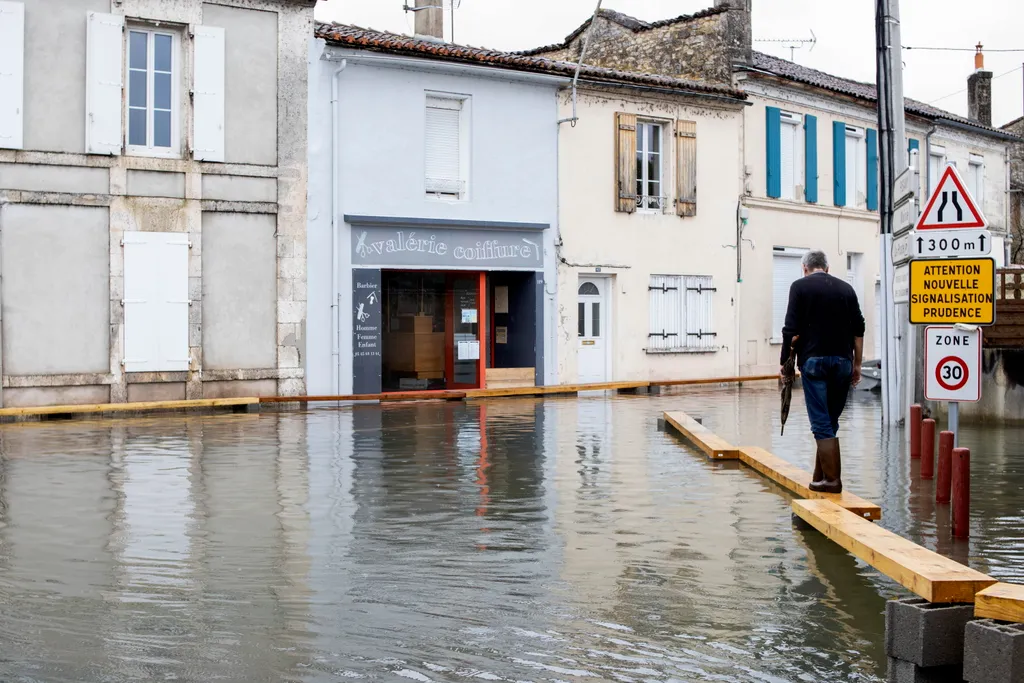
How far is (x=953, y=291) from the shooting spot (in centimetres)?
877

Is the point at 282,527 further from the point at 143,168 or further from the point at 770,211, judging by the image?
the point at 770,211

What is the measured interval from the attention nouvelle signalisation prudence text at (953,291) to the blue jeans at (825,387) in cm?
68

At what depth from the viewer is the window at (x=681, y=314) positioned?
26.8m

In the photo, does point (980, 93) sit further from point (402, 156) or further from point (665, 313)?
point (402, 156)

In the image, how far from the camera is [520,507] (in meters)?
9.26

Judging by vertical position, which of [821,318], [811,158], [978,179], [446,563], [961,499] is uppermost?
[978,179]

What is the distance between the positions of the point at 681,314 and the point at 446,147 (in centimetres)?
655

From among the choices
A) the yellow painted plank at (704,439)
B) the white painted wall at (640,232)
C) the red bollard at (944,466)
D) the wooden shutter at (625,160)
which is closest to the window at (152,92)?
the white painted wall at (640,232)

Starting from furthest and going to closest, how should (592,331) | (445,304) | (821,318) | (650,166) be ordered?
(650,166)
(592,331)
(445,304)
(821,318)

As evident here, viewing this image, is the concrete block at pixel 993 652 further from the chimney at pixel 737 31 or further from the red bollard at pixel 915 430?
the chimney at pixel 737 31

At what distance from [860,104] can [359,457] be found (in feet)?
71.8

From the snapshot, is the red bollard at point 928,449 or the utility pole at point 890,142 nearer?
the red bollard at point 928,449

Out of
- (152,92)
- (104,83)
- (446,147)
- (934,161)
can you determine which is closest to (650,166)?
(446,147)

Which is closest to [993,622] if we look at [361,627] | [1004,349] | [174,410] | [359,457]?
[361,627]
